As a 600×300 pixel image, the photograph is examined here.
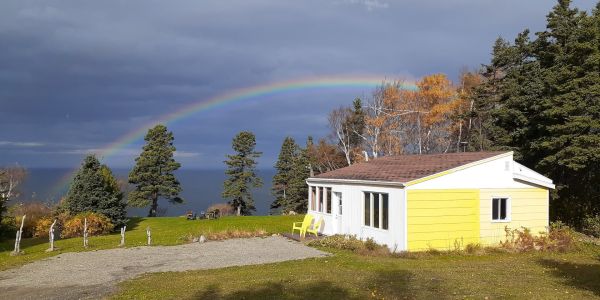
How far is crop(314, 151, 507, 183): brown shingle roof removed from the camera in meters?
18.4

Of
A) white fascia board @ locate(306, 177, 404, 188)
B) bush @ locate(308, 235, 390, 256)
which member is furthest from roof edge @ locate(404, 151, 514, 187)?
bush @ locate(308, 235, 390, 256)

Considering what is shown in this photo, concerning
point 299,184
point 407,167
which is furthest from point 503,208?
point 299,184

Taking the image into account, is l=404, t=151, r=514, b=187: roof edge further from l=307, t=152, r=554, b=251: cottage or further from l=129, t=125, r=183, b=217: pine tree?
l=129, t=125, r=183, b=217: pine tree

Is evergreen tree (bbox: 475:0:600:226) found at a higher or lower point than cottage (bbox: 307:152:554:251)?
higher

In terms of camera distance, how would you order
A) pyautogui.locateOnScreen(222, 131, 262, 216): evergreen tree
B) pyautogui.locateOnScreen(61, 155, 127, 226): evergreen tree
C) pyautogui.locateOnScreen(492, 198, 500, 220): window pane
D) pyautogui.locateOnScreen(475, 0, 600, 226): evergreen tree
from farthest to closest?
pyautogui.locateOnScreen(222, 131, 262, 216): evergreen tree < pyautogui.locateOnScreen(61, 155, 127, 226): evergreen tree < pyautogui.locateOnScreen(475, 0, 600, 226): evergreen tree < pyautogui.locateOnScreen(492, 198, 500, 220): window pane

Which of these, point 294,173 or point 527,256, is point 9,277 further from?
point 294,173

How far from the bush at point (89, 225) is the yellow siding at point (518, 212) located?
20.3m

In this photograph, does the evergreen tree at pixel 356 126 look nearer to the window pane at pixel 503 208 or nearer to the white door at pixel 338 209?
the white door at pixel 338 209

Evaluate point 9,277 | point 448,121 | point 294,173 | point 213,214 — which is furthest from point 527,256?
point 294,173

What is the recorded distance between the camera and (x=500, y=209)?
62.3ft

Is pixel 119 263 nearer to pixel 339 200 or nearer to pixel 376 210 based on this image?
pixel 376 210

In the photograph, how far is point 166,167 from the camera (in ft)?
160

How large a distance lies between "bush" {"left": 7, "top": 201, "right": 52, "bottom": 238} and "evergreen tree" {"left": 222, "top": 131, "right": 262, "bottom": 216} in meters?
21.4

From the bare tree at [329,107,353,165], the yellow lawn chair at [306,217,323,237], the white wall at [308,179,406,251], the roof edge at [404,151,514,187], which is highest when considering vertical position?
the bare tree at [329,107,353,165]
